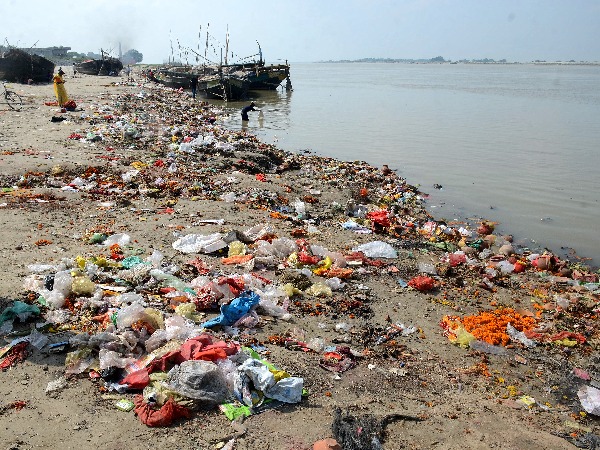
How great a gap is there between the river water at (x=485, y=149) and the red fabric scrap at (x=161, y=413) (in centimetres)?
666

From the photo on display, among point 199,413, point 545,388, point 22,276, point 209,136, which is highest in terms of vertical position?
point 209,136

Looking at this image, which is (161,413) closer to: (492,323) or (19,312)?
(19,312)

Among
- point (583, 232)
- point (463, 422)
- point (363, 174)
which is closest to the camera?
point (463, 422)

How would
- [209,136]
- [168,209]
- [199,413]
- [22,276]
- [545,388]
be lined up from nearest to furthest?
[199,413], [545,388], [22,276], [168,209], [209,136]

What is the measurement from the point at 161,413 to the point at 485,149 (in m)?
14.0

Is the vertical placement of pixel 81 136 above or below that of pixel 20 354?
above

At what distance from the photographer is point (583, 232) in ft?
26.7

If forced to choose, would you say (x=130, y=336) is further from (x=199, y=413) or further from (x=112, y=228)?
(x=112, y=228)

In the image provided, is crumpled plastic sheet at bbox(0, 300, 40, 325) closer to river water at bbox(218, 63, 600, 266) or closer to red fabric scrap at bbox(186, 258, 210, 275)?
red fabric scrap at bbox(186, 258, 210, 275)

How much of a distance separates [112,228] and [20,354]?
2.89 metres

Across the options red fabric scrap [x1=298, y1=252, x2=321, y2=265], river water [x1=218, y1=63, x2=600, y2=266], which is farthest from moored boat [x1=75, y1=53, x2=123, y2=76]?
red fabric scrap [x1=298, y1=252, x2=321, y2=265]

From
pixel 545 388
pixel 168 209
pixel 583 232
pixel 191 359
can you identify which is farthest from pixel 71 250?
pixel 583 232

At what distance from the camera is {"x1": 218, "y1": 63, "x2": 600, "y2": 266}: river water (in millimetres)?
8859

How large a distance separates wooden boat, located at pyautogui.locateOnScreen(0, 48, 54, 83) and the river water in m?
11.7
